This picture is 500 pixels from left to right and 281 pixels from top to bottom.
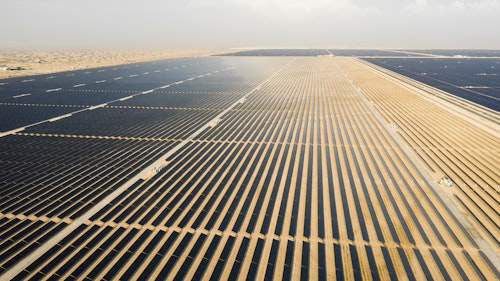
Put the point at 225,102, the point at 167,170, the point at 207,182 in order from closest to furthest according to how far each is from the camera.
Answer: the point at 207,182 < the point at 167,170 < the point at 225,102

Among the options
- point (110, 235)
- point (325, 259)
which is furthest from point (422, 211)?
point (110, 235)

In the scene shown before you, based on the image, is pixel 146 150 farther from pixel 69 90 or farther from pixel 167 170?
pixel 69 90

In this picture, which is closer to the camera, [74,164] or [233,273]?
[233,273]

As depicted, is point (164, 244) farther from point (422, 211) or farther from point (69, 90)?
point (69, 90)

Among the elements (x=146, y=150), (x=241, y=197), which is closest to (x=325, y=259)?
(x=241, y=197)

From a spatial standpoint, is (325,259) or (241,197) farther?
(241,197)

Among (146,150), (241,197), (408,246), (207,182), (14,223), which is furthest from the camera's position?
(146,150)
